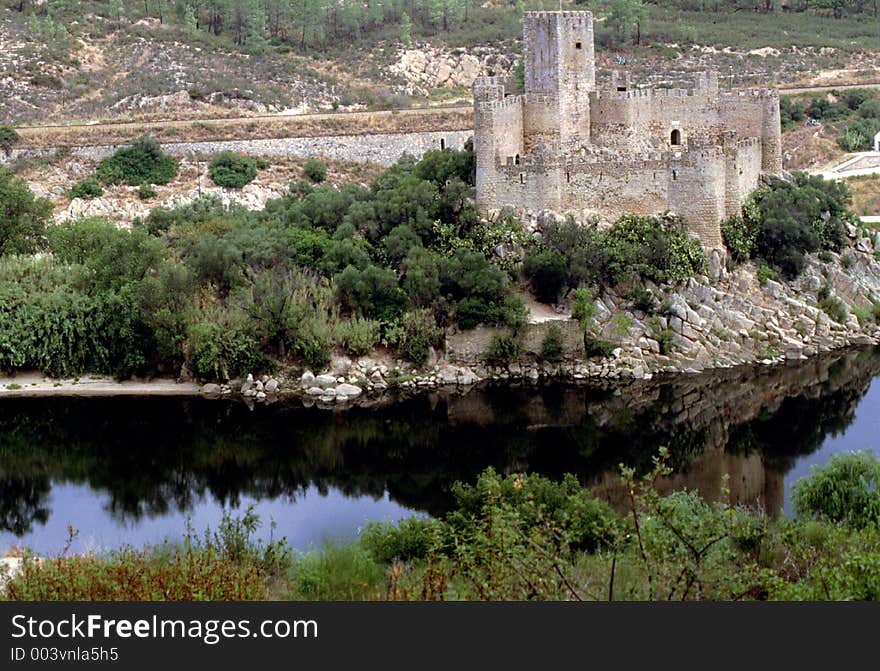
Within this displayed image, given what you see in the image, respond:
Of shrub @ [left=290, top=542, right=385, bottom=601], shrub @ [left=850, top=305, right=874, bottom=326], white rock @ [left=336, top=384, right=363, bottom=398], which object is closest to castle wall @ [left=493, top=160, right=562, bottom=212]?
white rock @ [left=336, top=384, right=363, bottom=398]

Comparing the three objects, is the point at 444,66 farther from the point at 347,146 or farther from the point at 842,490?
the point at 842,490

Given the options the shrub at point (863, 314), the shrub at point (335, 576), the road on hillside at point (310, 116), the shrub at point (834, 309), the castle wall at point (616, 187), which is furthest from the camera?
the road on hillside at point (310, 116)

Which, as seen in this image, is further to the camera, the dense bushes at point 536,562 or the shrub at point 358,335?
the shrub at point 358,335

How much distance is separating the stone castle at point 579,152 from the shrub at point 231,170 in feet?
58.5

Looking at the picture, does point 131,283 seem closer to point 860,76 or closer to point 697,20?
point 860,76

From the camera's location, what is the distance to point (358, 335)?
114 ft

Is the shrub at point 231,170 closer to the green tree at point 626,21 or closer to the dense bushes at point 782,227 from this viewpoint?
the dense bushes at point 782,227

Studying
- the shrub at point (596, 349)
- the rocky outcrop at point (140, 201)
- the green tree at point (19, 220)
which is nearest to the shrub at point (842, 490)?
the shrub at point (596, 349)

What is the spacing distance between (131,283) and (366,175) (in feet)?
64.6

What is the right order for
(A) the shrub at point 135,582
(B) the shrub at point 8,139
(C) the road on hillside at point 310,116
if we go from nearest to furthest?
(A) the shrub at point 135,582 → (B) the shrub at point 8,139 → (C) the road on hillside at point 310,116

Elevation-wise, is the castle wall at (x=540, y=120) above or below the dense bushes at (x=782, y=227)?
above

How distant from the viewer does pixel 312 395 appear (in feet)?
111

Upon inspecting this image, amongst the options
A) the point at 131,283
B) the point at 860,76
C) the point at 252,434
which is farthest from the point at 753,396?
the point at 860,76

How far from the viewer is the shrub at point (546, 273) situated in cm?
3491
